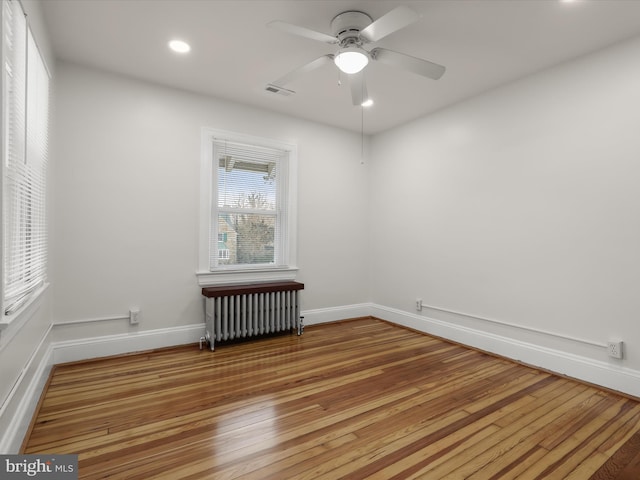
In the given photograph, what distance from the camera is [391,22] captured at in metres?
2.06

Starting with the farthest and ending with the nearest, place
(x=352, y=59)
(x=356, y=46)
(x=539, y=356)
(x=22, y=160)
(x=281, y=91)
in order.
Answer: (x=281, y=91) < (x=539, y=356) < (x=356, y=46) < (x=352, y=59) < (x=22, y=160)

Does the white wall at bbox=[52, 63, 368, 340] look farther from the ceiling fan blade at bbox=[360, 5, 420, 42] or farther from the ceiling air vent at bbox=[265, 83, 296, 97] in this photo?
the ceiling fan blade at bbox=[360, 5, 420, 42]

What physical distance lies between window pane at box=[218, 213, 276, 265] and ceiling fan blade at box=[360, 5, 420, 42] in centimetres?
250

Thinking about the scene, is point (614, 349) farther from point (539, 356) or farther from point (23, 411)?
point (23, 411)

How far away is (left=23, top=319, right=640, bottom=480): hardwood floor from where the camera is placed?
5.84 ft

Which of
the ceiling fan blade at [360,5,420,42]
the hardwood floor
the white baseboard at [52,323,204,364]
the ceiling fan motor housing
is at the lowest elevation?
the hardwood floor

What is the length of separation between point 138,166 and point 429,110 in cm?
336

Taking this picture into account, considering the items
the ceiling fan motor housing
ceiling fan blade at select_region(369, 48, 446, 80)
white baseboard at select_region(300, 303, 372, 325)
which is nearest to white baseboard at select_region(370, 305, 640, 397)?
white baseboard at select_region(300, 303, 372, 325)

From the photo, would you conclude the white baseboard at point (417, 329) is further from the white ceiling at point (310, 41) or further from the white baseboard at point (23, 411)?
the white ceiling at point (310, 41)

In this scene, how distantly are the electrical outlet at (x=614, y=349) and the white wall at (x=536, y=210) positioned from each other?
45mm

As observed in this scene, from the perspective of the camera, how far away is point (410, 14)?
6.39ft

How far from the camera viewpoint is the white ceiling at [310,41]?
7.72 feet

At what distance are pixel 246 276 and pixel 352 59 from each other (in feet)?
8.79

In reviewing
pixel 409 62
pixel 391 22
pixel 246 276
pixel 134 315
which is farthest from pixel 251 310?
pixel 391 22
